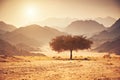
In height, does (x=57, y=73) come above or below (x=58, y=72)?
below

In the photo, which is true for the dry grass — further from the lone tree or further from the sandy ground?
the lone tree

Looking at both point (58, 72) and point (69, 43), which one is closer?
point (58, 72)

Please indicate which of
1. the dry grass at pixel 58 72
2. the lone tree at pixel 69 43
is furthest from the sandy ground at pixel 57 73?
the lone tree at pixel 69 43

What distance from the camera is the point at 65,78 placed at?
1203 inches

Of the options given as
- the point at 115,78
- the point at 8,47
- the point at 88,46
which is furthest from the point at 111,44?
the point at 115,78

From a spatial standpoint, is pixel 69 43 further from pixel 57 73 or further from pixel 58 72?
pixel 57 73

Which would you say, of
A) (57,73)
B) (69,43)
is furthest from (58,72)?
(69,43)

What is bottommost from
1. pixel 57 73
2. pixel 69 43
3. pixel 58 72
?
pixel 57 73

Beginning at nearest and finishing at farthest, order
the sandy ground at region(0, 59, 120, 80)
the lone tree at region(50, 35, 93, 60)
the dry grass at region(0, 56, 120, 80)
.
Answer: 1. the sandy ground at region(0, 59, 120, 80)
2. the dry grass at region(0, 56, 120, 80)
3. the lone tree at region(50, 35, 93, 60)

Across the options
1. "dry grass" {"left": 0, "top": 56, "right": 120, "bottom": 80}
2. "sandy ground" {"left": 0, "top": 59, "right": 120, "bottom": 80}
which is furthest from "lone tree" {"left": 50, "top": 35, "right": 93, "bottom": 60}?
"sandy ground" {"left": 0, "top": 59, "right": 120, "bottom": 80}

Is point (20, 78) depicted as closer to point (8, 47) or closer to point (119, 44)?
point (8, 47)

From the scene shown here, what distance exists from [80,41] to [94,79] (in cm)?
4824

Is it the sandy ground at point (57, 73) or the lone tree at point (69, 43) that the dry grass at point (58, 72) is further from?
the lone tree at point (69, 43)

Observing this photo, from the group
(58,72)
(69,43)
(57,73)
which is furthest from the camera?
(69,43)
